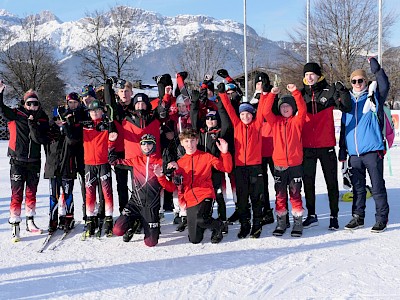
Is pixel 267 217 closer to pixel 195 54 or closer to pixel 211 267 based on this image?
A: pixel 211 267

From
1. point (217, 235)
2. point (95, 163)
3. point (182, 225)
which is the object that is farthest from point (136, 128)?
point (217, 235)

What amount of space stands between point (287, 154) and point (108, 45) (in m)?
40.8

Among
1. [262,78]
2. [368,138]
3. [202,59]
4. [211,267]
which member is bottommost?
[211,267]

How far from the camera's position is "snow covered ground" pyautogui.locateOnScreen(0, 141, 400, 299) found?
3682mm

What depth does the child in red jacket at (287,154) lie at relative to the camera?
5.28 metres

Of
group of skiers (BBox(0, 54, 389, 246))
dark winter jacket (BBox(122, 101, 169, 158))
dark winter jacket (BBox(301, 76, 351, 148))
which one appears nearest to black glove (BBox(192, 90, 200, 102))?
group of skiers (BBox(0, 54, 389, 246))

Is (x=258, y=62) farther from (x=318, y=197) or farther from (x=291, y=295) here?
(x=291, y=295)

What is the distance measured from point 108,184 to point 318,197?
3.98 meters

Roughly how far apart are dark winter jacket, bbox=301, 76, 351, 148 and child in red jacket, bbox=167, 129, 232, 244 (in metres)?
1.18

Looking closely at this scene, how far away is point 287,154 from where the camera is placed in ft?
17.4

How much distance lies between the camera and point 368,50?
35.1m

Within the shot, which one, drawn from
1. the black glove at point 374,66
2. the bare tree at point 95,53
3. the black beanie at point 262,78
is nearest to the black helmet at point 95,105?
the black beanie at point 262,78

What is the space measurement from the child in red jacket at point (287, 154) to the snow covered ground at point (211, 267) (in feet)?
0.94

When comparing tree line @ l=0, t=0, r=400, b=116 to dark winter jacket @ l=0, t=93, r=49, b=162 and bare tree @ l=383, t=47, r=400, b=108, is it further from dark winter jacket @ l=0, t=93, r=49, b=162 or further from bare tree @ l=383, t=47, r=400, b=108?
dark winter jacket @ l=0, t=93, r=49, b=162
